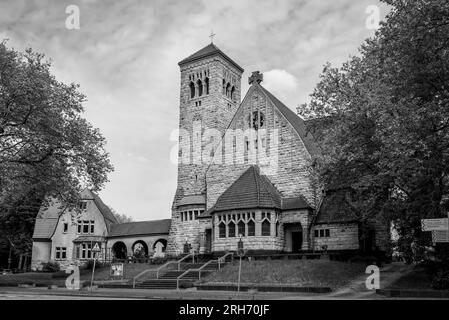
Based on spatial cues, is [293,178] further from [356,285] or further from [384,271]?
[356,285]

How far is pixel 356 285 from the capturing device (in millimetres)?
27906

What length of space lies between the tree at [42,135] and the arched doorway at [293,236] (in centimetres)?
1649

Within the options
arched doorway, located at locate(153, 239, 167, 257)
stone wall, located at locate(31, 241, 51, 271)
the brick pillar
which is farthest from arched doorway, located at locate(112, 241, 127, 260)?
the brick pillar

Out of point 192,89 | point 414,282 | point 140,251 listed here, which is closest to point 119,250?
point 140,251

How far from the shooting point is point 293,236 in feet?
143

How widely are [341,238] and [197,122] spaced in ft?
69.0

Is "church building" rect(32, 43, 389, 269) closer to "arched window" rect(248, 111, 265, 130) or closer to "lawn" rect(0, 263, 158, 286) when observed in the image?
"arched window" rect(248, 111, 265, 130)

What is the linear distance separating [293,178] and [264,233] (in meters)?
5.85

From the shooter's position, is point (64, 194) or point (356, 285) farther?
point (64, 194)

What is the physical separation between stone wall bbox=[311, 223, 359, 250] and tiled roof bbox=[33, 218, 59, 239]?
34579mm

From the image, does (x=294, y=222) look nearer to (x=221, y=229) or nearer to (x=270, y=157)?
(x=221, y=229)

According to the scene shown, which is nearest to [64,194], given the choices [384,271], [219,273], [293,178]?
[219,273]

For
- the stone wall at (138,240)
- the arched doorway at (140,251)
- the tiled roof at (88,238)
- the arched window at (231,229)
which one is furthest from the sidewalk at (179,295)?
the tiled roof at (88,238)

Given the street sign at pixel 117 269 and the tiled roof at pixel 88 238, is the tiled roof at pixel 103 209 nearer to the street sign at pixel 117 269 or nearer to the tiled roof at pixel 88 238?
the tiled roof at pixel 88 238
